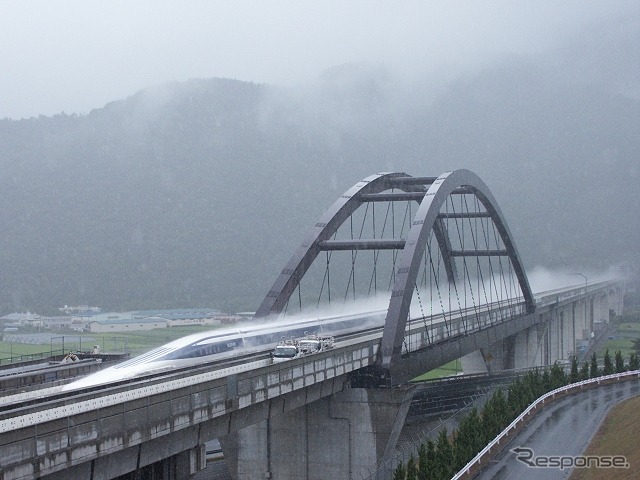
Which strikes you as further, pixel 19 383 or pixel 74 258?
pixel 74 258

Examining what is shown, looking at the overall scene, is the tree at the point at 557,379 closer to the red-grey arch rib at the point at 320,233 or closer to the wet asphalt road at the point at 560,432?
the wet asphalt road at the point at 560,432

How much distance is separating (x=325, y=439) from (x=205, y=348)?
Result: 5302mm

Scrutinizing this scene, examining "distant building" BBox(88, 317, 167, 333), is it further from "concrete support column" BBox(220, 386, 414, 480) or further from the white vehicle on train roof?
the white vehicle on train roof

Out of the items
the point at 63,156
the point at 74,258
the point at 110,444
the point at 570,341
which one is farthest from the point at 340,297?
the point at 110,444

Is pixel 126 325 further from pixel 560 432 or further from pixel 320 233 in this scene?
pixel 560 432

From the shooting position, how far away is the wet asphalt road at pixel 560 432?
2508 cm

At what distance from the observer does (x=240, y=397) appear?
870 inches

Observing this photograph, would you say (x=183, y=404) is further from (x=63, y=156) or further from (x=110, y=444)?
(x=63, y=156)

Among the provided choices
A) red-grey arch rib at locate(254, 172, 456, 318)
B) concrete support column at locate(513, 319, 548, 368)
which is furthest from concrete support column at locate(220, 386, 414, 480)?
concrete support column at locate(513, 319, 548, 368)

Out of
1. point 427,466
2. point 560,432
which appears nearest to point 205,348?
point 427,466

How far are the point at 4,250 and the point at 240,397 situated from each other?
129m

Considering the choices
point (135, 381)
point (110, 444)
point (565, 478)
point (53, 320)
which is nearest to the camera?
point (110, 444)

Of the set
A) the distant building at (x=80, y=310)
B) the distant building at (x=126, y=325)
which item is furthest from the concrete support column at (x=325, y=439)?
the distant building at (x=80, y=310)

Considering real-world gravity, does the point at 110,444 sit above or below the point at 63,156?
below
